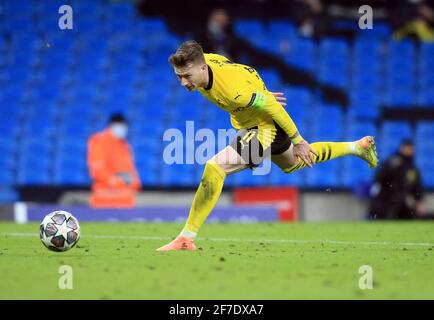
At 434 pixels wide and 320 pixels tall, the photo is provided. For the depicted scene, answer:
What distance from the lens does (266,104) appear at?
9023 mm

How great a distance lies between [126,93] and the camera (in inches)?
829

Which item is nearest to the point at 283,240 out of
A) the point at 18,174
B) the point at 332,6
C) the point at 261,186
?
the point at 261,186

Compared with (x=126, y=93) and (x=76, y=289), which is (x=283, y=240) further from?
(x=126, y=93)

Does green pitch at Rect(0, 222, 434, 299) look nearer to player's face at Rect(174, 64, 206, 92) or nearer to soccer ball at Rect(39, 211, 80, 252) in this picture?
soccer ball at Rect(39, 211, 80, 252)

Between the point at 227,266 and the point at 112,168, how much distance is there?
9475 millimetres

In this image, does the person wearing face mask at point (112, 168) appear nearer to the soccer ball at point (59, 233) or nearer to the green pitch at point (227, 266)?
the green pitch at point (227, 266)

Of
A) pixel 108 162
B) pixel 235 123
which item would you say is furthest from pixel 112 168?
pixel 235 123

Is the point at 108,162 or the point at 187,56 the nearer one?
the point at 187,56

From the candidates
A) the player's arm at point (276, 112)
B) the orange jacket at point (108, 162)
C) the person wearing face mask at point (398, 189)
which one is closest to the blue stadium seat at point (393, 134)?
the person wearing face mask at point (398, 189)

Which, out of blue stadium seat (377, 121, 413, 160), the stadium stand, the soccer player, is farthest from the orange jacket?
the soccer player

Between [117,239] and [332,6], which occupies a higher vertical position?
[332,6]

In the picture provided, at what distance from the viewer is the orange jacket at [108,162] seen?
16.9m

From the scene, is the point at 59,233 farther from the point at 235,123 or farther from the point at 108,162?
the point at 108,162
